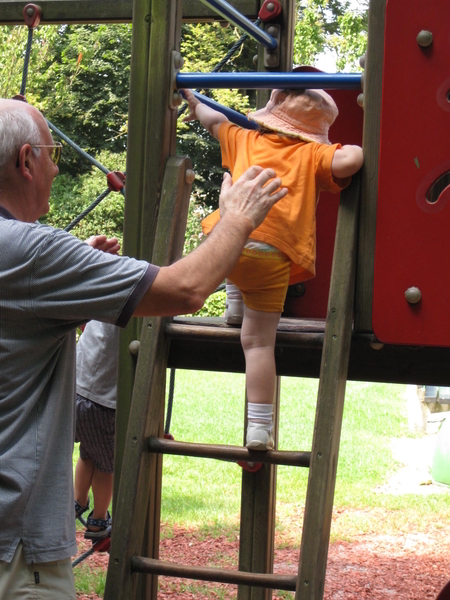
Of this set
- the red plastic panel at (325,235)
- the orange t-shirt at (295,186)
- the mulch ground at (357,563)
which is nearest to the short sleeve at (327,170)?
the orange t-shirt at (295,186)

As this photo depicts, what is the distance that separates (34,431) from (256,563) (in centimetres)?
149

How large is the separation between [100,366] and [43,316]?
6.90 ft

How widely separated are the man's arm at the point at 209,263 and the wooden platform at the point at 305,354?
0.54 m

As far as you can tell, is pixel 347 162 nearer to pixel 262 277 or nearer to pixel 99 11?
pixel 262 277

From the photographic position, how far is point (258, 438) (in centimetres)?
233

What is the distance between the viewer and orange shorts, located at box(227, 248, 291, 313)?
2.34m

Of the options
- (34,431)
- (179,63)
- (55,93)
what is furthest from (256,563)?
(55,93)

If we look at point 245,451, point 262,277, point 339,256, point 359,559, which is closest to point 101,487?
point 245,451

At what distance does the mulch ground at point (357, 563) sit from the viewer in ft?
17.9

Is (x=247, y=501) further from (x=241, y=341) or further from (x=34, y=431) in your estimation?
(x=34, y=431)

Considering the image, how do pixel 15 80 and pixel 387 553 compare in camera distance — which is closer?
pixel 387 553

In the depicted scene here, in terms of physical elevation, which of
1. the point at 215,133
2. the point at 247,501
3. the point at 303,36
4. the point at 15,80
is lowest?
the point at 247,501

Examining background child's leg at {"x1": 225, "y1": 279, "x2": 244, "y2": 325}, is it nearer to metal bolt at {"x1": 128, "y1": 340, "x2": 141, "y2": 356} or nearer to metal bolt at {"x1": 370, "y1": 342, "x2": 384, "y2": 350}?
metal bolt at {"x1": 128, "y1": 340, "x2": 141, "y2": 356}

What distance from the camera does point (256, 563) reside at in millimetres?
2949
